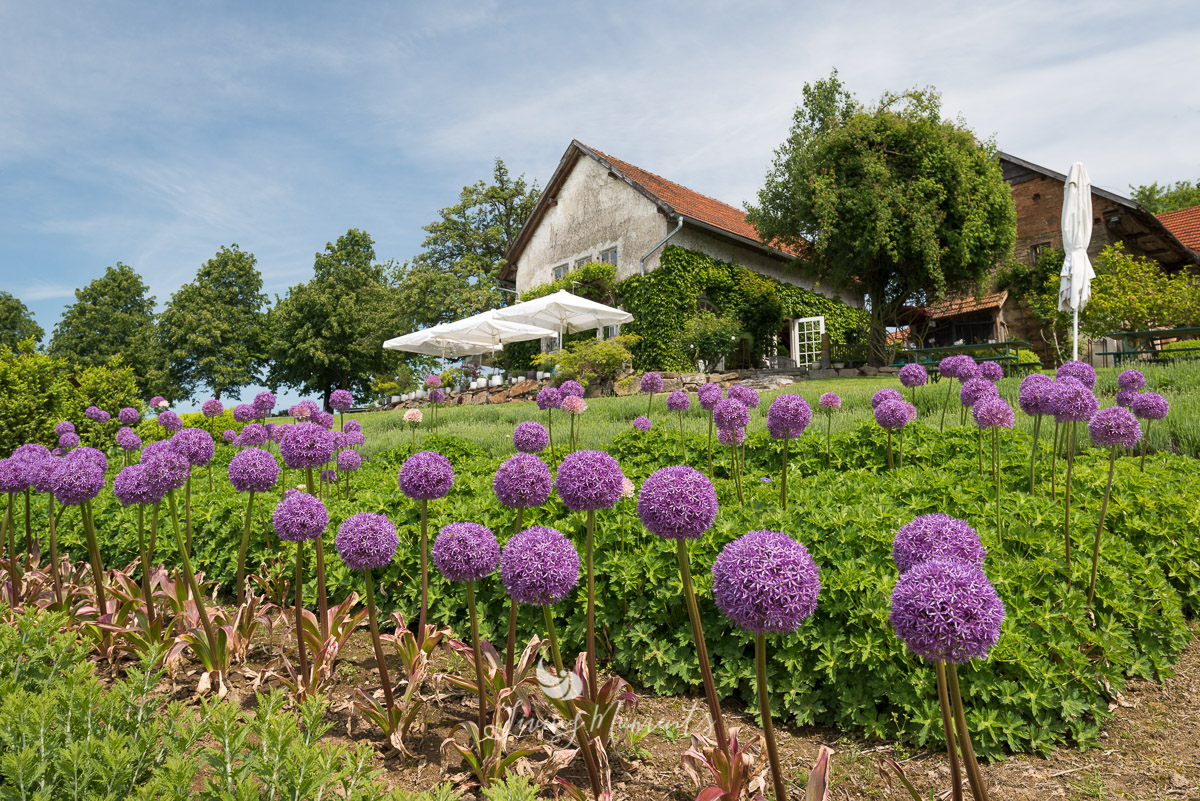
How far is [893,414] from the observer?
16.0 feet

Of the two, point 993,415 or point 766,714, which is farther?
point 993,415

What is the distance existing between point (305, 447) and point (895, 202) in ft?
69.6

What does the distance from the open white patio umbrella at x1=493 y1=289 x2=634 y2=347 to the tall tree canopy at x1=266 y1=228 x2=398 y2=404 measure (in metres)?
13.6

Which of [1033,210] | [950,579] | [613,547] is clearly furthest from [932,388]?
[1033,210]

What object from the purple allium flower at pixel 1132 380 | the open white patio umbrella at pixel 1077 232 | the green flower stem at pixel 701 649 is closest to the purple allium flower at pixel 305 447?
the green flower stem at pixel 701 649

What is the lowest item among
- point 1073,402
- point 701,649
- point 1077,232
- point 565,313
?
point 701,649

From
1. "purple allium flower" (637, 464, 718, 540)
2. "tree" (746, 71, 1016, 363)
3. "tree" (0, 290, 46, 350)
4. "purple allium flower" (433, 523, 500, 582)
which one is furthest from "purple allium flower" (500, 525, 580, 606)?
"tree" (0, 290, 46, 350)

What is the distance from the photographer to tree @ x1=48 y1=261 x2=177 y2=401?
118ft

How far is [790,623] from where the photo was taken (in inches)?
72.9

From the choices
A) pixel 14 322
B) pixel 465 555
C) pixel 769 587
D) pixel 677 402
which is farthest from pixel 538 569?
pixel 14 322

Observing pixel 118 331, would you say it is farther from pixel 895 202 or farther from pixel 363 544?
pixel 363 544

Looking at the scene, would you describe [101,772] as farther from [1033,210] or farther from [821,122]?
[1033,210]

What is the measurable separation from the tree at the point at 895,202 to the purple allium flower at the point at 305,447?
19997 mm

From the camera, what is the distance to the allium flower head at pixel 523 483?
2.75 metres
